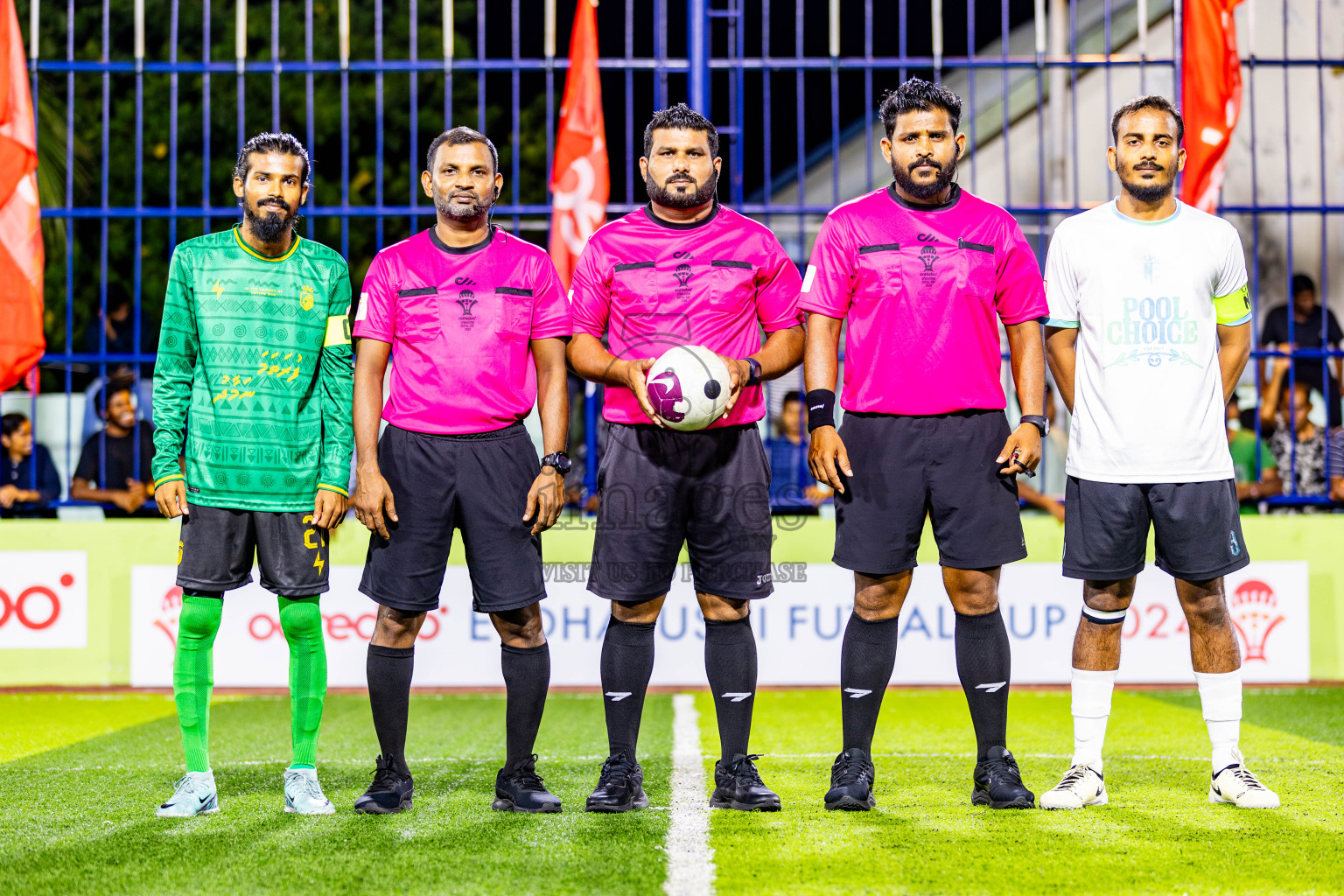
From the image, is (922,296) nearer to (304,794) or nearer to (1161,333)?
(1161,333)

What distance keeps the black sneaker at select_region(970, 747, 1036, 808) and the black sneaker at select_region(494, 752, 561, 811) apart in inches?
51.1

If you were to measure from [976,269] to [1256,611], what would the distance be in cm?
409

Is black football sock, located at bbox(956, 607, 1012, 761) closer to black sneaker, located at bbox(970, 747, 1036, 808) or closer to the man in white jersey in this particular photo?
black sneaker, located at bbox(970, 747, 1036, 808)

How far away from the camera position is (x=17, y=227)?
23.4 ft

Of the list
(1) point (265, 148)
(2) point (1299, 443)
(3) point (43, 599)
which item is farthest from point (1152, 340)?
(3) point (43, 599)

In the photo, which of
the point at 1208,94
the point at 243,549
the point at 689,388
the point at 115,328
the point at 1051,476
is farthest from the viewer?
the point at 1051,476

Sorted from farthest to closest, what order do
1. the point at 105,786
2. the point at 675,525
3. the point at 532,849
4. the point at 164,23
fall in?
the point at 164,23
the point at 105,786
the point at 675,525
the point at 532,849

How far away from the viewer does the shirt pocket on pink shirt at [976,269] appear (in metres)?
4.02

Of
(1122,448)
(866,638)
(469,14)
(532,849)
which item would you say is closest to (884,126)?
(1122,448)

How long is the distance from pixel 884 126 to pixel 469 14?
42.2 feet

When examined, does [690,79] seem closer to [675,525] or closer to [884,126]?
[884,126]

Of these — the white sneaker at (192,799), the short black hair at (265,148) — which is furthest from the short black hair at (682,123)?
the white sneaker at (192,799)

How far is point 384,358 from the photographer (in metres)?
4.09

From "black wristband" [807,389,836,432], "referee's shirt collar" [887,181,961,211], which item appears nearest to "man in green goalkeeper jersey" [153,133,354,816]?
"black wristband" [807,389,836,432]
